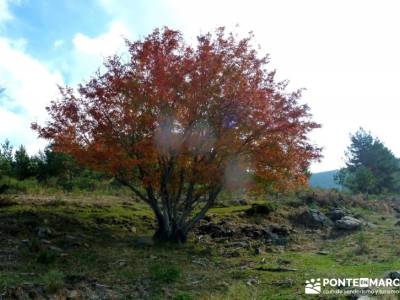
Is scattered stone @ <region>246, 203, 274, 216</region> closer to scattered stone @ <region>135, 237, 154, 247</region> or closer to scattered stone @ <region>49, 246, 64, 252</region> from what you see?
scattered stone @ <region>135, 237, 154, 247</region>

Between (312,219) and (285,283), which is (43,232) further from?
(312,219)

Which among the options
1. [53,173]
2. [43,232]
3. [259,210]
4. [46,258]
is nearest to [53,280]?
[46,258]

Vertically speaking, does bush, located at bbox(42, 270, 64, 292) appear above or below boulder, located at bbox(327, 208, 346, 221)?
below

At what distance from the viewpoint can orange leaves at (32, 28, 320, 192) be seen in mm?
12703

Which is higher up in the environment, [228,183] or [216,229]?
[228,183]

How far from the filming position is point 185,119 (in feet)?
42.7

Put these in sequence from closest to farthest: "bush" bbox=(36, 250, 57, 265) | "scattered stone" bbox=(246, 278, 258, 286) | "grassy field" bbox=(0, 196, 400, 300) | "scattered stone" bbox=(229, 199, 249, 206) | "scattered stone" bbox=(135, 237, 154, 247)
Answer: "grassy field" bbox=(0, 196, 400, 300)
"scattered stone" bbox=(246, 278, 258, 286)
"bush" bbox=(36, 250, 57, 265)
"scattered stone" bbox=(135, 237, 154, 247)
"scattered stone" bbox=(229, 199, 249, 206)

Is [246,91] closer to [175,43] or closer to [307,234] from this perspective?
[175,43]

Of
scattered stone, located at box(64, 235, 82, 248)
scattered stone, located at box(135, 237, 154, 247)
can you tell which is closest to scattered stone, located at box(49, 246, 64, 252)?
scattered stone, located at box(64, 235, 82, 248)

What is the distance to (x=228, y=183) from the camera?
532 inches

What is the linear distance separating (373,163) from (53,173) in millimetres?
35203

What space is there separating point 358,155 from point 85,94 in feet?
140

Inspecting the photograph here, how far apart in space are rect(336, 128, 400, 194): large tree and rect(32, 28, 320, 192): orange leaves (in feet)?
94.6

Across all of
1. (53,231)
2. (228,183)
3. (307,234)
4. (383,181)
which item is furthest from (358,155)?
(53,231)
